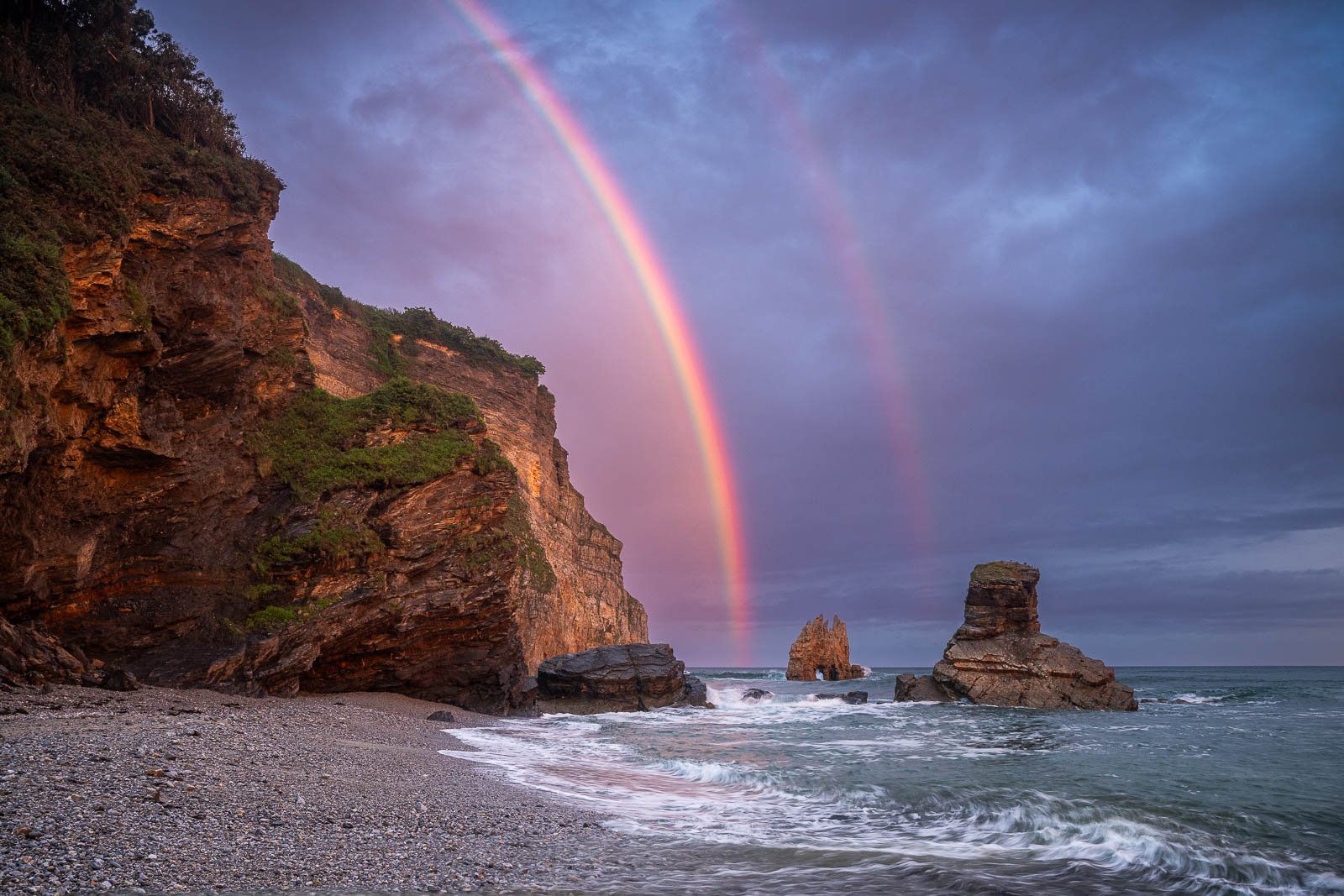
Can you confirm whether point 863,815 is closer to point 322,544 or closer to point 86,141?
point 322,544

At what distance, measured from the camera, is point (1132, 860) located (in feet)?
31.0

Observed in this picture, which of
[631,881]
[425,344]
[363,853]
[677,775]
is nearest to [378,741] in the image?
[677,775]

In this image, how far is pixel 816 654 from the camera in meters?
93.9

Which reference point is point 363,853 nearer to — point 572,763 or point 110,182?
point 572,763

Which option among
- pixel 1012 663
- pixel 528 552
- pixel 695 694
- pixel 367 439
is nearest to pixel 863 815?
pixel 367 439

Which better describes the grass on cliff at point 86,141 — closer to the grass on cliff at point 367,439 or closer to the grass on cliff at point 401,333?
the grass on cliff at point 367,439

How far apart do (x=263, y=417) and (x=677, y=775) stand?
732 inches

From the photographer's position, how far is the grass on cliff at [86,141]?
14.3 m

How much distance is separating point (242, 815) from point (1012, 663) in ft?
126

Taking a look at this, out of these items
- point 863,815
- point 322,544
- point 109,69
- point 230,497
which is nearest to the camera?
point 863,815

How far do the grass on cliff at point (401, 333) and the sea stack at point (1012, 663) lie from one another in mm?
39630

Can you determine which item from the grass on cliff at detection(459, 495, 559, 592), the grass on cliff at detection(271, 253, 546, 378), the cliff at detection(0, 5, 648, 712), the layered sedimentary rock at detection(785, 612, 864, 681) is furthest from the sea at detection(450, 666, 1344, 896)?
the layered sedimentary rock at detection(785, 612, 864, 681)

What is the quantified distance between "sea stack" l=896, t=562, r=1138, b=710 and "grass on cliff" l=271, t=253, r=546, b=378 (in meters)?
39.6

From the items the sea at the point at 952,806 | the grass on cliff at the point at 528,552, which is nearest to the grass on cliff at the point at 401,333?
the grass on cliff at the point at 528,552
